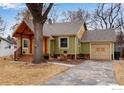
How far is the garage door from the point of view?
21.5 meters

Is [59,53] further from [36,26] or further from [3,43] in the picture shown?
[3,43]

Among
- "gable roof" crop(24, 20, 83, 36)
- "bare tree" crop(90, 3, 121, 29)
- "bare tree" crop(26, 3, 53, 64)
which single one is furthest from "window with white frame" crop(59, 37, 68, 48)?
"bare tree" crop(90, 3, 121, 29)

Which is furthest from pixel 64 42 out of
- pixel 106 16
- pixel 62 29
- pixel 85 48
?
pixel 106 16

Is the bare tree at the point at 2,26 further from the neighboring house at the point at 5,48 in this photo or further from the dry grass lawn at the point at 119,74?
the dry grass lawn at the point at 119,74

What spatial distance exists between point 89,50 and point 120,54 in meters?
3.52

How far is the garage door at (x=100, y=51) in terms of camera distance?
847 inches

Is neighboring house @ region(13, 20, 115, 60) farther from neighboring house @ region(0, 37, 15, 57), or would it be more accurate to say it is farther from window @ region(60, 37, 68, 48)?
neighboring house @ region(0, 37, 15, 57)

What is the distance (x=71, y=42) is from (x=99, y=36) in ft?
10.1

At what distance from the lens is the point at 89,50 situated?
72.2ft

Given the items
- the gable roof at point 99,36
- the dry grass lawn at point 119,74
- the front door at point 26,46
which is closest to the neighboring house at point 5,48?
the front door at point 26,46

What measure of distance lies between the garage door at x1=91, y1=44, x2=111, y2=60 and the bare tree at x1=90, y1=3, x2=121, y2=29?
369 inches

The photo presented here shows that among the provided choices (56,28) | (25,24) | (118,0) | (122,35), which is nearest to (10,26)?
(56,28)

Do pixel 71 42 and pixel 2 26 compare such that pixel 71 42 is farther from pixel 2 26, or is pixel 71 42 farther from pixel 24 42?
pixel 2 26

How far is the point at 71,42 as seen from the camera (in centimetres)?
2112
